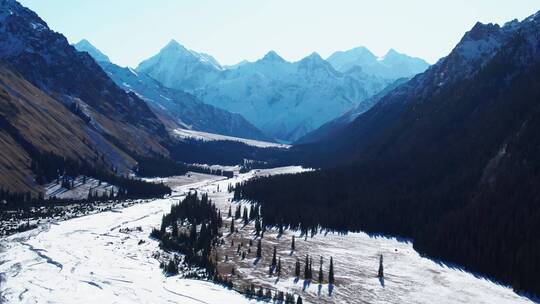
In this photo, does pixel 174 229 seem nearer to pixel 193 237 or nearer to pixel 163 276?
pixel 193 237

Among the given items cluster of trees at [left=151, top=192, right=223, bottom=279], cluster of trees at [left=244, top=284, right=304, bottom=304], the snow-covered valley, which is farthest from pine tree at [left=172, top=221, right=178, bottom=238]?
cluster of trees at [left=244, top=284, right=304, bottom=304]

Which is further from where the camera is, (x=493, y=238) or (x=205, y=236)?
(x=205, y=236)

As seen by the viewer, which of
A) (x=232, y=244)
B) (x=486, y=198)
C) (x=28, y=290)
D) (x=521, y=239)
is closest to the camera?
(x=28, y=290)

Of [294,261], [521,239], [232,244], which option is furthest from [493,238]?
[232,244]

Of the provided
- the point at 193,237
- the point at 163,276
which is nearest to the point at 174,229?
the point at 193,237

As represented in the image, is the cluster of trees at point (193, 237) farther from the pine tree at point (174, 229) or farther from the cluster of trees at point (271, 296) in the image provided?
the cluster of trees at point (271, 296)

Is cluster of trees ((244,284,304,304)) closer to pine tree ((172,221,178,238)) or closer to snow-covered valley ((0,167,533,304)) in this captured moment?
snow-covered valley ((0,167,533,304))

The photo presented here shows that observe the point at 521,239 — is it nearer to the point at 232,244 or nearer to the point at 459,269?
the point at 459,269

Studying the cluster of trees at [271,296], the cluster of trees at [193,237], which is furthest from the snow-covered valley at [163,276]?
the cluster of trees at [193,237]
